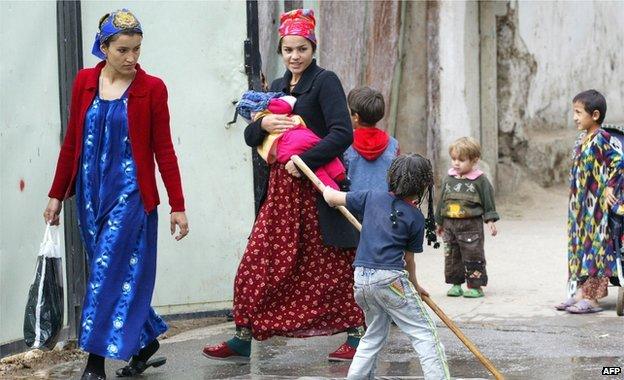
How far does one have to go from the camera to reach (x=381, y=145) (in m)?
7.16

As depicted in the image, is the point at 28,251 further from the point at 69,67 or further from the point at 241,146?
the point at 241,146

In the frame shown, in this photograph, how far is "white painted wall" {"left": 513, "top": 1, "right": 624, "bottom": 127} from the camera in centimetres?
1310

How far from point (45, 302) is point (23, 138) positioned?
3.44 feet

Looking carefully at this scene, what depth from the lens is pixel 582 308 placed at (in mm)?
7906

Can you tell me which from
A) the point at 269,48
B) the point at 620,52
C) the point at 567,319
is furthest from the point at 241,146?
the point at 620,52

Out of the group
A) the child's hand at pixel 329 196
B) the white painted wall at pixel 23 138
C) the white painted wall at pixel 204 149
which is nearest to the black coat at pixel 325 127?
the child's hand at pixel 329 196

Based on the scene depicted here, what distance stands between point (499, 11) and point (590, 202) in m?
5.02

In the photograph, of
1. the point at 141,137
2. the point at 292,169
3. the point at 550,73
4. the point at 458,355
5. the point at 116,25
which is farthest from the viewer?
the point at 550,73

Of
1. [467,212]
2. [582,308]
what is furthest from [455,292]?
[582,308]

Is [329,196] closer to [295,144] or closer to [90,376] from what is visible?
[295,144]

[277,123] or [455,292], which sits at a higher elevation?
[277,123]

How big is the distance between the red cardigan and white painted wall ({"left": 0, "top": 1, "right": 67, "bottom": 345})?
0.63 metres

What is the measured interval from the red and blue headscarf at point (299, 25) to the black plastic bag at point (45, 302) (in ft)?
4.93

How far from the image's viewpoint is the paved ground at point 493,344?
6.45 metres
